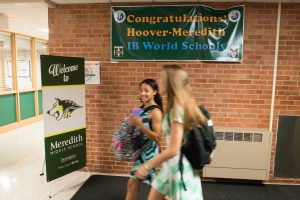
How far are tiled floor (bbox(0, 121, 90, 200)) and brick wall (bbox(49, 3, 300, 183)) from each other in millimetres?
550

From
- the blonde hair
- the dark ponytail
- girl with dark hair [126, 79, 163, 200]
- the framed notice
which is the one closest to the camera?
the blonde hair

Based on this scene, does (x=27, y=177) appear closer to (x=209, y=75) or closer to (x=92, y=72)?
(x=92, y=72)

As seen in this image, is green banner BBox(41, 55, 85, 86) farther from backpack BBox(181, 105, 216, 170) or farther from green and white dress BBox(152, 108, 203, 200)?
backpack BBox(181, 105, 216, 170)

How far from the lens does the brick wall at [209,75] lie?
10.7 feet

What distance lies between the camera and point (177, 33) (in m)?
3.36

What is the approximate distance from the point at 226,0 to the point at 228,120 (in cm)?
160

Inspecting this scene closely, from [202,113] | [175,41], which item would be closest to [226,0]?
[175,41]

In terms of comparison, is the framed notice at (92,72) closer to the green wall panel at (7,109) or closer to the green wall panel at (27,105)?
the green wall panel at (7,109)

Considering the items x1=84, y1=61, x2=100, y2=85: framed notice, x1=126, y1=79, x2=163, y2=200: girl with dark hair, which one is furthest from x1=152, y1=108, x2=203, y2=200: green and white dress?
x1=84, y1=61, x2=100, y2=85: framed notice

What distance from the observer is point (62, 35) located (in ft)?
11.7

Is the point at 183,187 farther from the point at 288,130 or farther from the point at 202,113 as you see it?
the point at 288,130

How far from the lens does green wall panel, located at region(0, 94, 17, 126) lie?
5730mm

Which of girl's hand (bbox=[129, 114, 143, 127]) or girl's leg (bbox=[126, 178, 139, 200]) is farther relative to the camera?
girl's leg (bbox=[126, 178, 139, 200])

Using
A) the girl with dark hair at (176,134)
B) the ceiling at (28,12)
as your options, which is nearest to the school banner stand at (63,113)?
the ceiling at (28,12)
